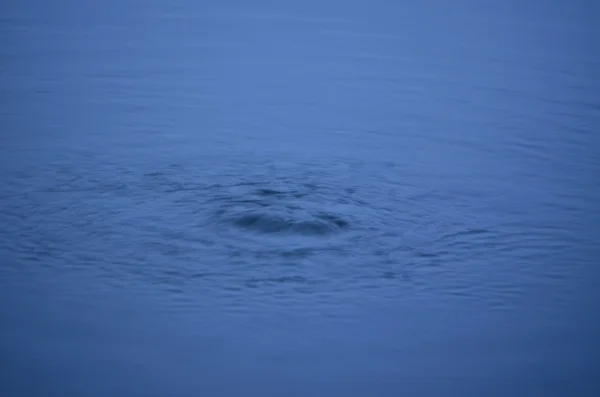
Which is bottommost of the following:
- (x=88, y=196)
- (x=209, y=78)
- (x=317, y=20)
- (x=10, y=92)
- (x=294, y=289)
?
(x=294, y=289)

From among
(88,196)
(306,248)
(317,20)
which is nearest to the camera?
(306,248)

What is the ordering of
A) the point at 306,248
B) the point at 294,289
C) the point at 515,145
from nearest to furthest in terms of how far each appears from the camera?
the point at 294,289
the point at 306,248
the point at 515,145

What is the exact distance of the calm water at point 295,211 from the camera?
316 inches

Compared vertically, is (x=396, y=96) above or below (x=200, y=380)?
above

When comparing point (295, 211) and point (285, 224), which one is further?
point (295, 211)

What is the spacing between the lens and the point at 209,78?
14.6 metres

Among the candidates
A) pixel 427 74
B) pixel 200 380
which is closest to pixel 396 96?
pixel 427 74

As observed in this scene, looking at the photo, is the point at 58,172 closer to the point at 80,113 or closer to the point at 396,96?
the point at 80,113

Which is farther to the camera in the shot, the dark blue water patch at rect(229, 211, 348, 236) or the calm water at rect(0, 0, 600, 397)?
the dark blue water patch at rect(229, 211, 348, 236)

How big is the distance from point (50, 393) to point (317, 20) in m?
11.0

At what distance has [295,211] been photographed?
33.4 feet

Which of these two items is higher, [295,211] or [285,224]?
[295,211]

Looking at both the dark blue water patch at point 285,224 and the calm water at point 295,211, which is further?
the dark blue water patch at point 285,224

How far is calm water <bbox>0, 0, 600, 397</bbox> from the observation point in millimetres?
8031
